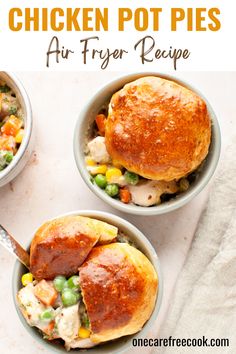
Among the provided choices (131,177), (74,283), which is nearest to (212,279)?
(131,177)

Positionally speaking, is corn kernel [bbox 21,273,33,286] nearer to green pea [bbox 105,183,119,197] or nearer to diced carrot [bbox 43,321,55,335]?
diced carrot [bbox 43,321,55,335]

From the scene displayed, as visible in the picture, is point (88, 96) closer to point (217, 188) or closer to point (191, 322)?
point (217, 188)

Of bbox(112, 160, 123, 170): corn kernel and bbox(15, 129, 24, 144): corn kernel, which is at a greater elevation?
bbox(15, 129, 24, 144): corn kernel

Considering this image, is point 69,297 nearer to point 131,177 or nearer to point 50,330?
point 50,330

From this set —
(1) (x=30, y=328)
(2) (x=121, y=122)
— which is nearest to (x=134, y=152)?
(2) (x=121, y=122)

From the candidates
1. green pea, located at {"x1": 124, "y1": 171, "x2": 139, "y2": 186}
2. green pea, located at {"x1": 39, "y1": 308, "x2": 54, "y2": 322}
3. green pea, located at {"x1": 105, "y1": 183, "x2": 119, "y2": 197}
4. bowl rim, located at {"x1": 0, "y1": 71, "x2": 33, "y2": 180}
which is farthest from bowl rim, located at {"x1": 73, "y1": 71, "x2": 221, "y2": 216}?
green pea, located at {"x1": 39, "y1": 308, "x2": 54, "y2": 322}

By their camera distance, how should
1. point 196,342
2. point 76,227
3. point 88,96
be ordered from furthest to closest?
point 88,96 → point 196,342 → point 76,227
